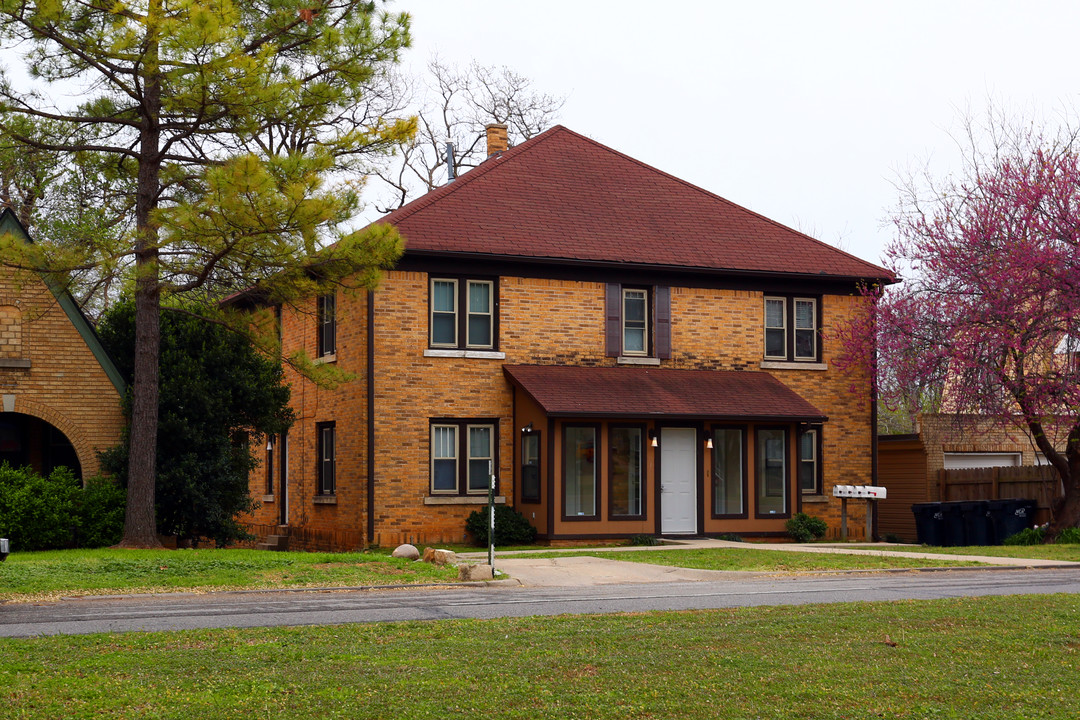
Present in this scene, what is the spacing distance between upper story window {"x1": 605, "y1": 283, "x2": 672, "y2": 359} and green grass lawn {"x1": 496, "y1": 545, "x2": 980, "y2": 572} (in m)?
5.68

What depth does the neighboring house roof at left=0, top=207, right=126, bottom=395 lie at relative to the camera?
21.2 metres

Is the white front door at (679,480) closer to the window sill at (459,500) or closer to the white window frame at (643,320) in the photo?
the white window frame at (643,320)

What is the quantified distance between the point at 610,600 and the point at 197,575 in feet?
18.1

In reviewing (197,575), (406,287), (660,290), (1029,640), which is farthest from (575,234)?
(1029,640)

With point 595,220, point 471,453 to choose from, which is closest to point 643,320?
point 595,220

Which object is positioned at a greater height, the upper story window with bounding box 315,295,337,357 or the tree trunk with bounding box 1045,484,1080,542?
the upper story window with bounding box 315,295,337,357

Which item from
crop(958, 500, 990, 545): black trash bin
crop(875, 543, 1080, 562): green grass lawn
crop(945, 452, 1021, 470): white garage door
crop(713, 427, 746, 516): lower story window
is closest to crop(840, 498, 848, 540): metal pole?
crop(958, 500, 990, 545): black trash bin

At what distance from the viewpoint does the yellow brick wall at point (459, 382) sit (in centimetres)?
2439

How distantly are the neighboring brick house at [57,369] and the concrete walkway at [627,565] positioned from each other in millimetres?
6973

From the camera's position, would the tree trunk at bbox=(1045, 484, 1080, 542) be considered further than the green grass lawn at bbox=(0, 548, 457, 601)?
Yes

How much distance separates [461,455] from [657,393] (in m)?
4.22

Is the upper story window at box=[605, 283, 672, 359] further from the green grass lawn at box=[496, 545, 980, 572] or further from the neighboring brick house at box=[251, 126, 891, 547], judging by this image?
the green grass lawn at box=[496, 545, 980, 572]

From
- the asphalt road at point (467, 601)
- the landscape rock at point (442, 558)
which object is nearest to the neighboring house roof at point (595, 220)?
the landscape rock at point (442, 558)

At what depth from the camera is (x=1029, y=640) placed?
32.6 feet
